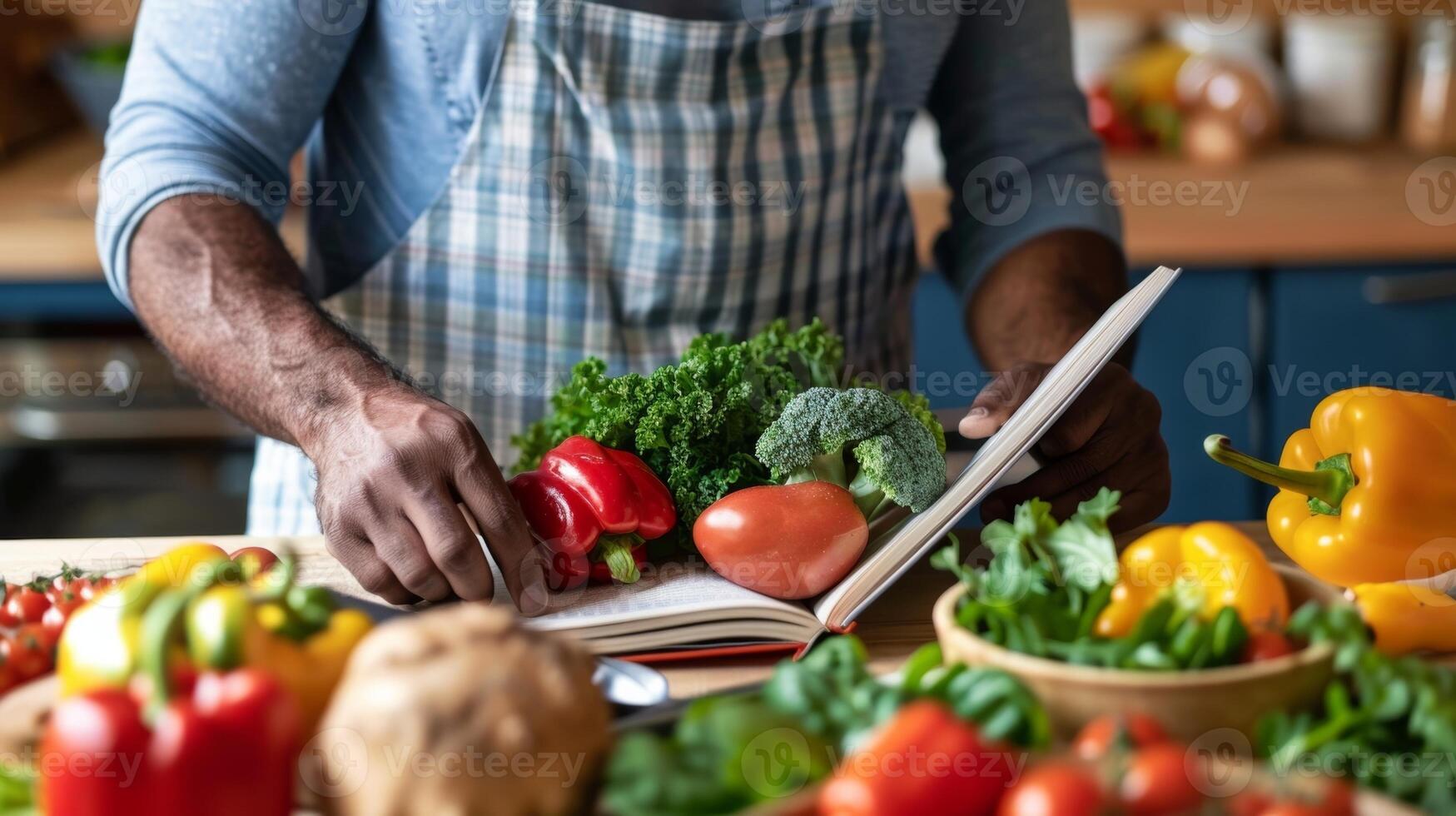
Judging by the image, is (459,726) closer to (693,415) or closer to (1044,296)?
(693,415)

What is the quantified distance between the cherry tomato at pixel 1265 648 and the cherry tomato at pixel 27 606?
30.7 inches

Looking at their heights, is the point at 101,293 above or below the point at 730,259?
below

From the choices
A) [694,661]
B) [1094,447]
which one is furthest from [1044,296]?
[694,661]

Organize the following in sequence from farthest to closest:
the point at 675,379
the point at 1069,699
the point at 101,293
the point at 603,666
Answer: the point at 101,293 < the point at 675,379 < the point at 603,666 < the point at 1069,699

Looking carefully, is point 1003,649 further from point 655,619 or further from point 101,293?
point 101,293

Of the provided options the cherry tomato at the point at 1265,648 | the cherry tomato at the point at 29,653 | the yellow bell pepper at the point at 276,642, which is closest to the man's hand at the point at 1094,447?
the cherry tomato at the point at 1265,648

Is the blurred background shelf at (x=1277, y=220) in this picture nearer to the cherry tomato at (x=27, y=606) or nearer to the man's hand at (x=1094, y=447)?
the man's hand at (x=1094, y=447)

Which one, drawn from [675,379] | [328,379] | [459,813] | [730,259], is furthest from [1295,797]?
[730,259]

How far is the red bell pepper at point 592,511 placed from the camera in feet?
3.38

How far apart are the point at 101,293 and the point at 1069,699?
227 cm

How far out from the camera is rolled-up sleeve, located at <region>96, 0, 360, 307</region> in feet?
4.34

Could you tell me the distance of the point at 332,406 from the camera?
43.1 inches

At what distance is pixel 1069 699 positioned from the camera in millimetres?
684

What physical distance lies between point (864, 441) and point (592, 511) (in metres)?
0.22
